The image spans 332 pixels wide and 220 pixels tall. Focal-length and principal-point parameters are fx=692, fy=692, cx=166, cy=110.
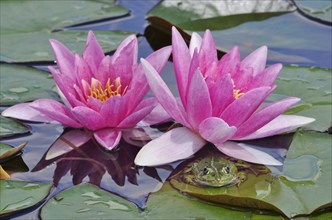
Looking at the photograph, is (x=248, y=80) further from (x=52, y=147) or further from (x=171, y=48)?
(x=52, y=147)

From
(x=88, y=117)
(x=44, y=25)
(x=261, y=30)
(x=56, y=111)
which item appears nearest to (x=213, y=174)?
(x=88, y=117)

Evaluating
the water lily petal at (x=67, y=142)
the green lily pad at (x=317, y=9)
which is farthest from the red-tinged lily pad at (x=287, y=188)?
the green lily pad at (x=317, y=9)

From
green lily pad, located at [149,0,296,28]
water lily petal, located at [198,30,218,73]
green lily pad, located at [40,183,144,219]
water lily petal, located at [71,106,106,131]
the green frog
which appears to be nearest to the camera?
green lily pad, located at [40,183,144,219]

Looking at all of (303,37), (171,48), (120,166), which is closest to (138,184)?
(120,166)

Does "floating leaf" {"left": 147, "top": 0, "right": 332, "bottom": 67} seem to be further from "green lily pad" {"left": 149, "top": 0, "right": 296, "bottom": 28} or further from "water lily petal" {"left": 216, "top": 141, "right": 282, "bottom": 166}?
"water lily petal" {"left": 216, "top": 141, "right": 282, "bottom": 166}

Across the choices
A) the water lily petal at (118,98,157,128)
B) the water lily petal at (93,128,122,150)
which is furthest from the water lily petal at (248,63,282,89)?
the water lily petal at (93,128,122,150)

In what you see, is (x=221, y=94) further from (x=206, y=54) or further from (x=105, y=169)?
(x=105, y=169)
